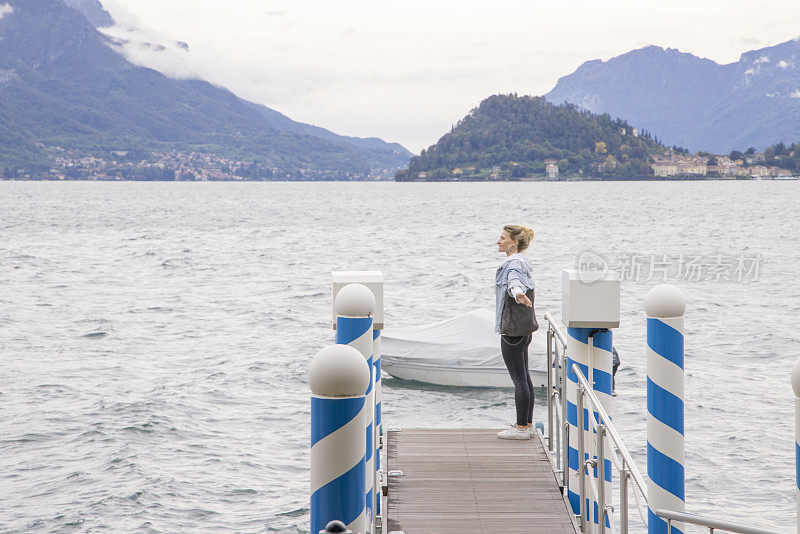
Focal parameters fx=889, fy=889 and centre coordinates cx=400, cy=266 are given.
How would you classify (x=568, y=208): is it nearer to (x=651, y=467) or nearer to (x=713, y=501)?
(x=713, y=501)

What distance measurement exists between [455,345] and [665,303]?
41.1 feet

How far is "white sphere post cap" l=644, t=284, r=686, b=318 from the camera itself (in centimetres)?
461

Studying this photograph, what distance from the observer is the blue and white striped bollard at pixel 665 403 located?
4.63 metres

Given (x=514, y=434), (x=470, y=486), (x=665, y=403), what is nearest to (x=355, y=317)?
(x=665, y=403)

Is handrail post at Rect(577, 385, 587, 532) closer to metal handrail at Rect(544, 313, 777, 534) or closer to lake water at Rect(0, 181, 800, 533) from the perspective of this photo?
metal handrail at Rect(544, 313, 777, 534)

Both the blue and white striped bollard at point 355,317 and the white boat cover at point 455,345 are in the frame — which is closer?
the blue and white striped bollard at point 355,317

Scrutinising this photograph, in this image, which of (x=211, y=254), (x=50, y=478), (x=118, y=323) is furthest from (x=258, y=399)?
(x=211, y=254)

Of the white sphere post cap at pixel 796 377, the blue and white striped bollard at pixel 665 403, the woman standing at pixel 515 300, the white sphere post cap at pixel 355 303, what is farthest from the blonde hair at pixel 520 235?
the white sphere post cap at pixel 796 377

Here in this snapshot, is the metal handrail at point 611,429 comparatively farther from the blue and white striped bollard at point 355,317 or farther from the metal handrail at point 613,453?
the blue and white striped bollard at point 355,317

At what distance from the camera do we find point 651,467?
4.86m

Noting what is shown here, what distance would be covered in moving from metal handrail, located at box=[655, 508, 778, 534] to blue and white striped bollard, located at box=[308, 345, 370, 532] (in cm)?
165

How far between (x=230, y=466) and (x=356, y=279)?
22.9 ft

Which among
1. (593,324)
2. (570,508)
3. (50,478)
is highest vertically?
(593,324)

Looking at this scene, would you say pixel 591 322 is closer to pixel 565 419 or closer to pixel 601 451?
pixel 601 451
